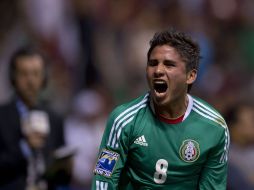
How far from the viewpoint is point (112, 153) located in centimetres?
477

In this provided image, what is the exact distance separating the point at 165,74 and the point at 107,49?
4362mm

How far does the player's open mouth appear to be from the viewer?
482 cm

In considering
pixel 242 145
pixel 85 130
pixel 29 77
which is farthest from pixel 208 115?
pixel 85 130

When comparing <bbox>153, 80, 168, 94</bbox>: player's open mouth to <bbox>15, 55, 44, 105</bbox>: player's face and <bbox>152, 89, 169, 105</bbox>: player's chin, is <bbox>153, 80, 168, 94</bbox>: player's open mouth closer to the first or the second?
<bbox>152, 89, 169, 105</bbox>: player's chin

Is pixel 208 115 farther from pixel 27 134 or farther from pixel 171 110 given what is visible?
pixel 27 134

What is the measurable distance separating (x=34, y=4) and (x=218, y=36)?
7.58ft

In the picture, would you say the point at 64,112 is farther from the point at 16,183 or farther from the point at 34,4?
the point at 16,183

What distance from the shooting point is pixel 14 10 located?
8977mm

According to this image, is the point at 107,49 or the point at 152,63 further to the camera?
the point at 107,49

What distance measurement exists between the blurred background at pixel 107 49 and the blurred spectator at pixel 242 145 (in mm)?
29

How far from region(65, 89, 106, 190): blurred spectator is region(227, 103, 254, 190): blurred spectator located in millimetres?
1478

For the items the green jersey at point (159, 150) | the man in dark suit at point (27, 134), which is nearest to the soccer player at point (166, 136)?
the green jersey at point (159, 150)

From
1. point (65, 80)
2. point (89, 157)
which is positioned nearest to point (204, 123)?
point (89, 157)

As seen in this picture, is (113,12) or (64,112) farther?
(113,12)
